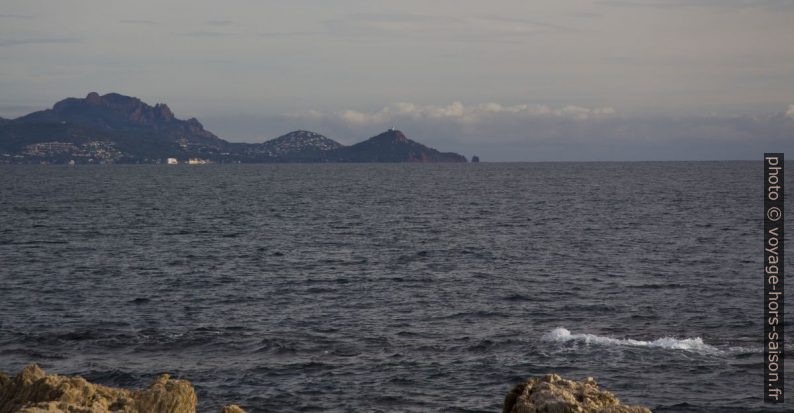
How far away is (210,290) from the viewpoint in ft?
181

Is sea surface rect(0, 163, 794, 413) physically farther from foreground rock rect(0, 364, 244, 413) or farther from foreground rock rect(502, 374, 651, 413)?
foreground rock rect(502, 374, 651, 413)

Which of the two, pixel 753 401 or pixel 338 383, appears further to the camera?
pixel 338 383

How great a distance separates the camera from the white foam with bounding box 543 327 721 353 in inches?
1559

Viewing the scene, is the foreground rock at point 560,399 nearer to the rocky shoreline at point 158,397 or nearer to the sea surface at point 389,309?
the rocky shoreline at point 158,397

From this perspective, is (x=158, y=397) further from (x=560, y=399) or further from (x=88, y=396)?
(x=560, y=399)

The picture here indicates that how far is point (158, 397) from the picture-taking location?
18500 mm

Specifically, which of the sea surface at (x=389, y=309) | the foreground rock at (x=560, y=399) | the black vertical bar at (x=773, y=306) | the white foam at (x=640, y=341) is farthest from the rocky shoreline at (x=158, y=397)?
the white foam at (x=640, y=341)

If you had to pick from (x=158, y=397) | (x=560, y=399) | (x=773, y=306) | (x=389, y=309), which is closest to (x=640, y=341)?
(x=773, y=306)

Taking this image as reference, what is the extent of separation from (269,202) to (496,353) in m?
105

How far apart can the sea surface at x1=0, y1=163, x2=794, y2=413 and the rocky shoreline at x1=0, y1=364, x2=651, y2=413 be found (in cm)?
1175

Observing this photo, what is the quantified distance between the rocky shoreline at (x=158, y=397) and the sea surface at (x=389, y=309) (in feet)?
38.5

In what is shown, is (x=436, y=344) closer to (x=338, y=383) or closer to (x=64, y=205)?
(x=338, y=383)

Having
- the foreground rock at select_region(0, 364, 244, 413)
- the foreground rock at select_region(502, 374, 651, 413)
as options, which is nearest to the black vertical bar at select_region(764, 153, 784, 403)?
the foreground rock at select_region(502, 374, 651, 413)

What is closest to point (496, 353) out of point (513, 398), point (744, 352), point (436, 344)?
point (436, 344)
